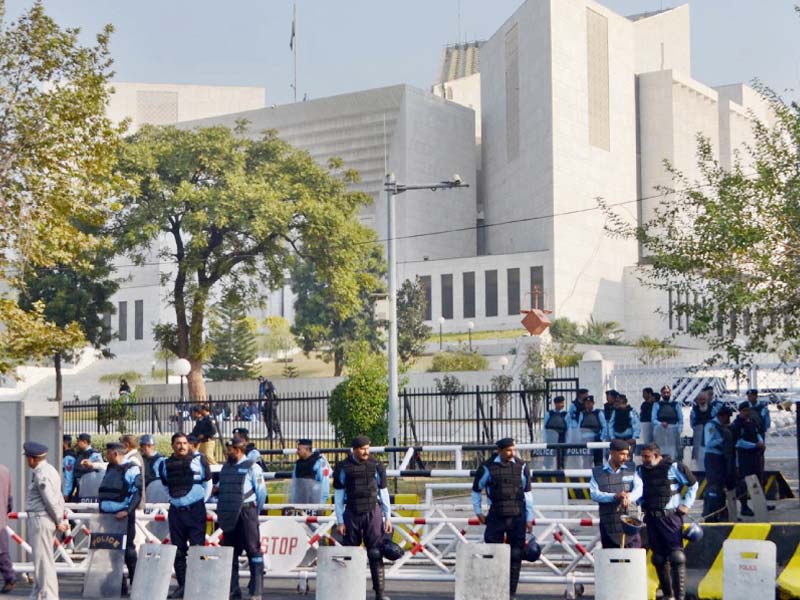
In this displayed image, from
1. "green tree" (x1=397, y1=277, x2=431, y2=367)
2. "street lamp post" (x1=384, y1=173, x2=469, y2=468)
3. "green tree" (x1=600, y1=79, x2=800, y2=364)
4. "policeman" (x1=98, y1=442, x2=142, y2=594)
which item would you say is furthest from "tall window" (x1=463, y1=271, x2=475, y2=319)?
"policeman" (x1=98, y1=442, x2=142, y2=594)

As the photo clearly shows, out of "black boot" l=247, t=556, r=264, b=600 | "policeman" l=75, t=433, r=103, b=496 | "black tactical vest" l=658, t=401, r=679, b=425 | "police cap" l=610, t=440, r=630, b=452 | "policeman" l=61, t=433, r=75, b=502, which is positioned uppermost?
"police cap" l=610, t=440, r=630, b=452

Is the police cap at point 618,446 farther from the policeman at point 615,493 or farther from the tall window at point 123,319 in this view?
the tall window at point 123,319

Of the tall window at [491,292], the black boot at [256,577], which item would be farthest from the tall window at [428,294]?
the black boot at [256,577]

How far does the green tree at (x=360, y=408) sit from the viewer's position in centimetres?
2817

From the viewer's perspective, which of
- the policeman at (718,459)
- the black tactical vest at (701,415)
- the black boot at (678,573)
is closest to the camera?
the black boot at (678,573)

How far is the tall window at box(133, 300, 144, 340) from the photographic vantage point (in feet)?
298

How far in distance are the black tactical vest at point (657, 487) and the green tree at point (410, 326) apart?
178 feet

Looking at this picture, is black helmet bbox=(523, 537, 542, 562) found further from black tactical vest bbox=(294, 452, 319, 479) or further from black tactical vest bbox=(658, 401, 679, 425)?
black tactical vest bbox=(658, 401, 679, 425)

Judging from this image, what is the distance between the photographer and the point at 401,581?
576 inches

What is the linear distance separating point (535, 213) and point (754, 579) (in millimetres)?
72778

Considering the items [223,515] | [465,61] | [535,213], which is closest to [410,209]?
[535,213]

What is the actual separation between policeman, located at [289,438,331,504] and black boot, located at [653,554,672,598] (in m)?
4.75

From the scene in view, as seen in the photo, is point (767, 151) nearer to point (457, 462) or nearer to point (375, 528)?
point (457, 462)

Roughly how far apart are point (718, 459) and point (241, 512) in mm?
8137
